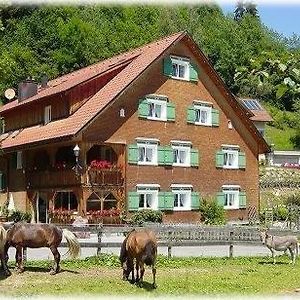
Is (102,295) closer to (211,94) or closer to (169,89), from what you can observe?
(169,89)

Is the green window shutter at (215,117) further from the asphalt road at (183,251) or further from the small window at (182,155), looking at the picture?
the asphalt road at (183,251)

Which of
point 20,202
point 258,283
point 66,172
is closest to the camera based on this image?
point 258,283

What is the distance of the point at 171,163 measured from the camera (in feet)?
106

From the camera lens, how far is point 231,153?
118 feet

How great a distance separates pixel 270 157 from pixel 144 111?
37.8 metres

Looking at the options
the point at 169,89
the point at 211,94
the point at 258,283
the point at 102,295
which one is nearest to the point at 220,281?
the point at 258,283

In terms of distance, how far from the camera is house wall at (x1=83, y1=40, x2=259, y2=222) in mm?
30531

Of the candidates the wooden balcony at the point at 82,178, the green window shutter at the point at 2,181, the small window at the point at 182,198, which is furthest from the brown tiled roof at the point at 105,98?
the small window at the point at 182,198

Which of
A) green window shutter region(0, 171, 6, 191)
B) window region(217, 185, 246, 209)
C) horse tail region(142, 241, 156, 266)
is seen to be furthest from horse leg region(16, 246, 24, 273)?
green window shutter region(0, 171, 6, 191)

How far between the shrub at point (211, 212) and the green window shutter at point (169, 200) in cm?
218

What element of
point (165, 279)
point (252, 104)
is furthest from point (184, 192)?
point (252, 104)

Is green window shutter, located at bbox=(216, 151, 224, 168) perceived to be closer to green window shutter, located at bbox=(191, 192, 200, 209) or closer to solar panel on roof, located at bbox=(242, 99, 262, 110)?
green window shutter, located at bbox=(191, 192, 200, 209)

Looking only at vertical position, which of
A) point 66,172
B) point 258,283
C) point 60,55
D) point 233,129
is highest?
point 60,55

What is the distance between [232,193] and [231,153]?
2321 millimetres
